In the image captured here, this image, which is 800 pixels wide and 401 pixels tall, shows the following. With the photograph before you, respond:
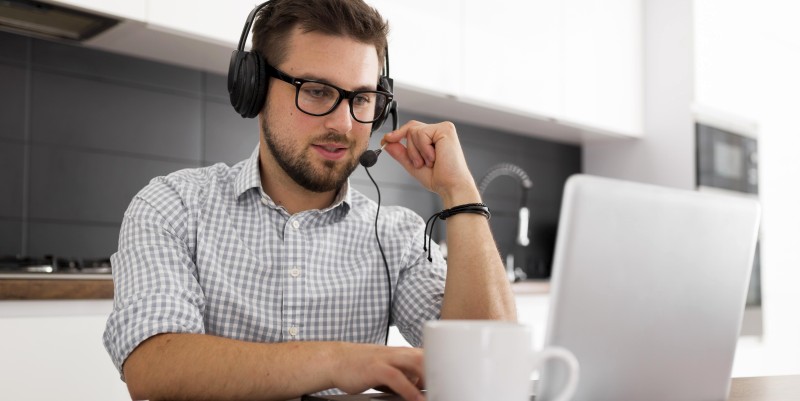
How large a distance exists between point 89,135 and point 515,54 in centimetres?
178

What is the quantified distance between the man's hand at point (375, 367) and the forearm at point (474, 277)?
33cm

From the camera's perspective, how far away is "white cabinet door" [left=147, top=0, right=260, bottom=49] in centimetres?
216

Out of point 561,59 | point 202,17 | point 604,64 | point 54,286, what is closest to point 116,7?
point 202,17

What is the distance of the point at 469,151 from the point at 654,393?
2839 mm

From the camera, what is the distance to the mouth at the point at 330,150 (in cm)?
138

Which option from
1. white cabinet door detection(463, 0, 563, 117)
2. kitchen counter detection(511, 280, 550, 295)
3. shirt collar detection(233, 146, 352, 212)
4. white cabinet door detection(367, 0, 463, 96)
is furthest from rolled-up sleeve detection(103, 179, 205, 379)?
white cabinet door detection(463, 0, 563, 117)

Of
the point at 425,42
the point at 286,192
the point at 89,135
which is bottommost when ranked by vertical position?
the point at 286,192

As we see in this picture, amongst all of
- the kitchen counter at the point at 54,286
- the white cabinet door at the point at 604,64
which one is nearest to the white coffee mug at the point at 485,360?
the kitchen counter at the point at 54,286

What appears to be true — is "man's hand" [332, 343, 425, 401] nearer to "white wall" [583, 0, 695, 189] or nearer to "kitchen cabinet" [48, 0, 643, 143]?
"kitchen cabinet" [48, 0, 643, 143]

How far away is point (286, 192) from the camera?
4.76ft

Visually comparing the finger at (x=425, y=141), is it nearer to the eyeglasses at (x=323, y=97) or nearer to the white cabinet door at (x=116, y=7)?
the eyeglasses at (x=323, y=97)

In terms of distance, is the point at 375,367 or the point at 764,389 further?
the point at 764,389

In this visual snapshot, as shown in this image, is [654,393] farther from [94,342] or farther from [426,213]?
[426,213]

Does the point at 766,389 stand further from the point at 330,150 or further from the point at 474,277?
the point at 330,150
